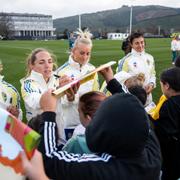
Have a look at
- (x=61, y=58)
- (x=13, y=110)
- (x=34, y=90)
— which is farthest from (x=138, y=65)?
(x=61, y=58)

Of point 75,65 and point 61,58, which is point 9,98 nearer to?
point 75,65

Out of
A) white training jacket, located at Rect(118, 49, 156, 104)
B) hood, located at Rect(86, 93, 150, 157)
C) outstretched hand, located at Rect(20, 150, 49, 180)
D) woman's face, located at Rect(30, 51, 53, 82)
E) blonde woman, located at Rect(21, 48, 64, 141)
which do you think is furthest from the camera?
white training jacket, located at Rect(118, 49, 156, 104)

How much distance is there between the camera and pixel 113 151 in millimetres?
1872

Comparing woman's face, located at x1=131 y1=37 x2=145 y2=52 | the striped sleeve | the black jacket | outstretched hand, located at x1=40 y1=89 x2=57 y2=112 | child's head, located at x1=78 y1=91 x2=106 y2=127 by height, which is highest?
woman's face, located at x1=131 y1=37 x2=145 y2=52

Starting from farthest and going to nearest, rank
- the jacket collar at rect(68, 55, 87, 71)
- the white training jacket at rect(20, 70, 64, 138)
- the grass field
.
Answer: the grass field < the jacket collar at rect(68, 55, 87, 71) < the white training jacket at rect(20, 70, 64, 138)

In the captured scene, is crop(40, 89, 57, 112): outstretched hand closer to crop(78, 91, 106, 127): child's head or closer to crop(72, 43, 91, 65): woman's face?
crop(78, 91, 106, 127): child's head

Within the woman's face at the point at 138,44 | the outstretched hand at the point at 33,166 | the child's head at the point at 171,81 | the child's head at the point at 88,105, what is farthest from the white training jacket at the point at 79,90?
the outstretched hand at the point at 33,166

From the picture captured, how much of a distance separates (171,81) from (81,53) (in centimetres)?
152

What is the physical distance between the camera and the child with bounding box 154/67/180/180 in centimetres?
370

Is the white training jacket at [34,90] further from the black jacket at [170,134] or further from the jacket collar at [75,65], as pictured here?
the black jacket at [170,134]

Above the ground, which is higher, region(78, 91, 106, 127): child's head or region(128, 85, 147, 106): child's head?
region(78, 91, 106, 127): child's head

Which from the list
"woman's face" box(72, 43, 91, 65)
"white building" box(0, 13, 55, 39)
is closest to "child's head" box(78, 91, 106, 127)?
"woman's face" box(72, 43, 91, 65)

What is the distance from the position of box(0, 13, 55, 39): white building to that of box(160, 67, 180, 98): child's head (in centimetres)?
13141

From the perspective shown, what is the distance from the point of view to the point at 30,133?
1198 mm
